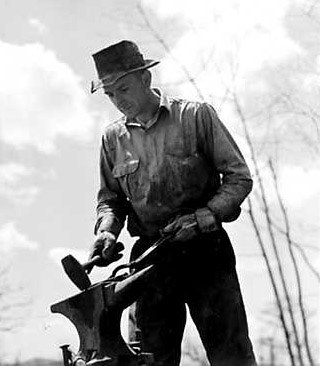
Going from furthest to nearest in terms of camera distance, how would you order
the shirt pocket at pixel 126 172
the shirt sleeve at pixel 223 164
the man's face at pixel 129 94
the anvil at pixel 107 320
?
the shirt pocket at pixel 126 172, the man's face at pixel 129 94, the shirt sleeve at pixel 223 164, the anvil at pixel 107 320

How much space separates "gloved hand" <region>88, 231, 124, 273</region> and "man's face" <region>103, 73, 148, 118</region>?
23.7 inches

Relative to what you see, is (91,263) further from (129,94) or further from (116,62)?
(116,62)

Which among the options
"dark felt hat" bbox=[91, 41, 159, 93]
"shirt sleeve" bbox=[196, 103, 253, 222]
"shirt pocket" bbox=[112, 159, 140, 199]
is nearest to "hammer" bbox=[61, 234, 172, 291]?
"shirt sleeve" bbox=[196, 103, 253, 222]

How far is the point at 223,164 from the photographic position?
4457 mm

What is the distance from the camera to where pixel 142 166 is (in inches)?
179

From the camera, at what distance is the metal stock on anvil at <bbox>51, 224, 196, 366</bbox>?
4195mm

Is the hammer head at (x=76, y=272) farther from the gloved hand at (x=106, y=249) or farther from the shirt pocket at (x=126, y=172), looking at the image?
the shirt pocket at (x=126, y=172)

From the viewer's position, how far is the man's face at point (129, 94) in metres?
4.46

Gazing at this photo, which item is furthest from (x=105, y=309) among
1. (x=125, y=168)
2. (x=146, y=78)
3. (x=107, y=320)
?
(x=146, y=78)

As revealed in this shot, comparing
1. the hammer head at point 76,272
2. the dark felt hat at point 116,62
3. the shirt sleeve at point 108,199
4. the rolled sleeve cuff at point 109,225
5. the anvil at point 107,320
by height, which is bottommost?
→ the anvil at point 107,320

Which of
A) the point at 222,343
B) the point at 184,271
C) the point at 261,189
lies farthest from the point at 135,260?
the point at 261,189

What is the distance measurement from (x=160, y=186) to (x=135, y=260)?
14.5 inches

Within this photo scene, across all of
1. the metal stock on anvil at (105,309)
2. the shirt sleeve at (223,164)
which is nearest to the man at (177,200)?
the shirt sleeve at (223,164)

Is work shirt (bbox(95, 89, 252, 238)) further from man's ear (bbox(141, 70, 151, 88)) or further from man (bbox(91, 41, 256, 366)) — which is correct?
man's ear (bbox(141, 70, 151, 88))
